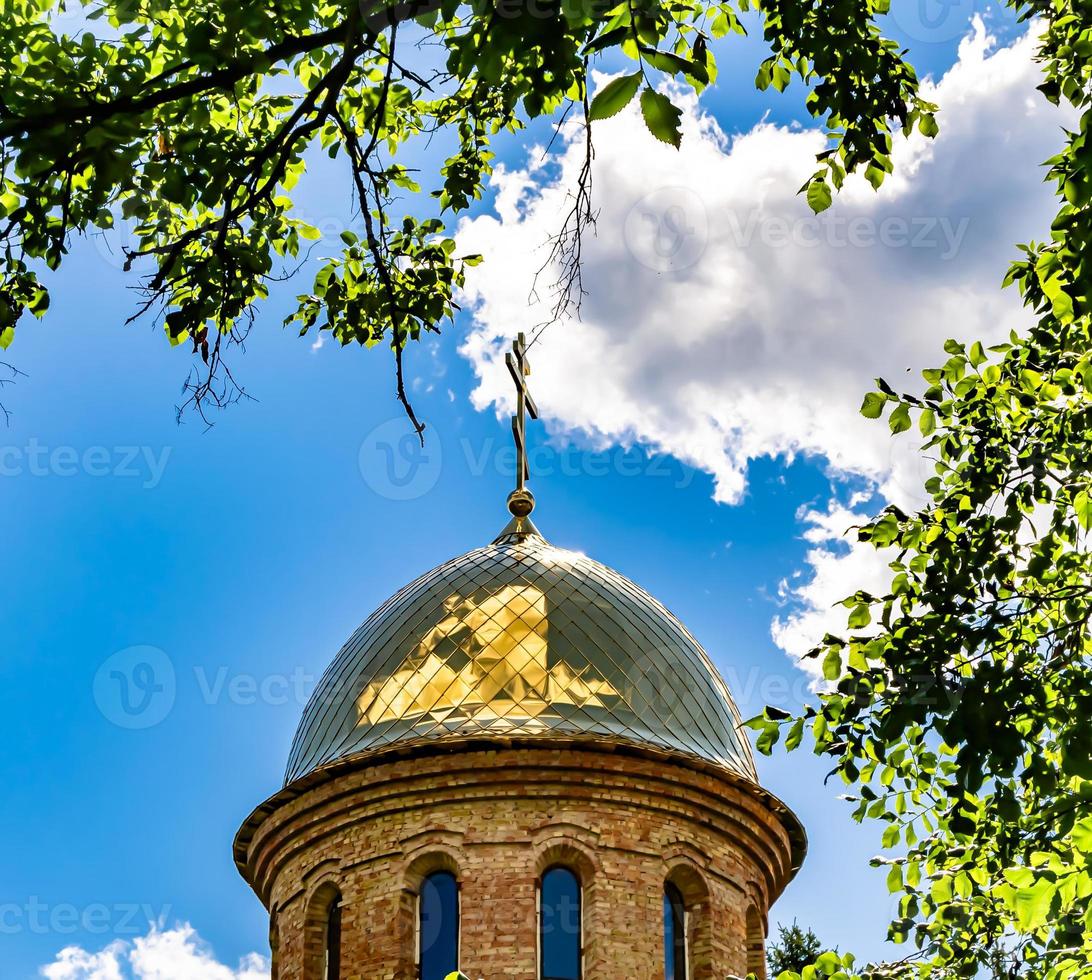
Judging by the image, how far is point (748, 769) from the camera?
16797 mm

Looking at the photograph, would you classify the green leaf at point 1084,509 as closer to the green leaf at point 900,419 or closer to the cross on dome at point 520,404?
the green leaf at point 900,419

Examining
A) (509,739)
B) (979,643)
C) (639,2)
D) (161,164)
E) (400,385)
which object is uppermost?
(509,739)

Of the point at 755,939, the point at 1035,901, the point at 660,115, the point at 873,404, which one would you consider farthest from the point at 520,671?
the point at 660,115

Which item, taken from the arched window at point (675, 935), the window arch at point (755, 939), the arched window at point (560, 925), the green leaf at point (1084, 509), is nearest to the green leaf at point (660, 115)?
the green leaf at point (1084, 509)

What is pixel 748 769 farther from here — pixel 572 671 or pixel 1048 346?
pixel 1048 346

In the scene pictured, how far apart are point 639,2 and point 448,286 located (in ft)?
13.4

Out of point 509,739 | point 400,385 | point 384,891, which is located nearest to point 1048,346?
point 400,385

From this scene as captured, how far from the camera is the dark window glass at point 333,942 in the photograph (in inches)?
607

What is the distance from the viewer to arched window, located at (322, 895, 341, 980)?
15.4 m

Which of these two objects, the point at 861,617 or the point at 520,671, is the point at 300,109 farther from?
the point at 520,671

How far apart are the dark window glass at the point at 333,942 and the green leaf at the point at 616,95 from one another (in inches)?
485

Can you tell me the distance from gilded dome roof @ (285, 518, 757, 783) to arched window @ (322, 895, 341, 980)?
56.4 inches

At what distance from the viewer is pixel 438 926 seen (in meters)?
14.9

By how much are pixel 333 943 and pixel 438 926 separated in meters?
1.37
